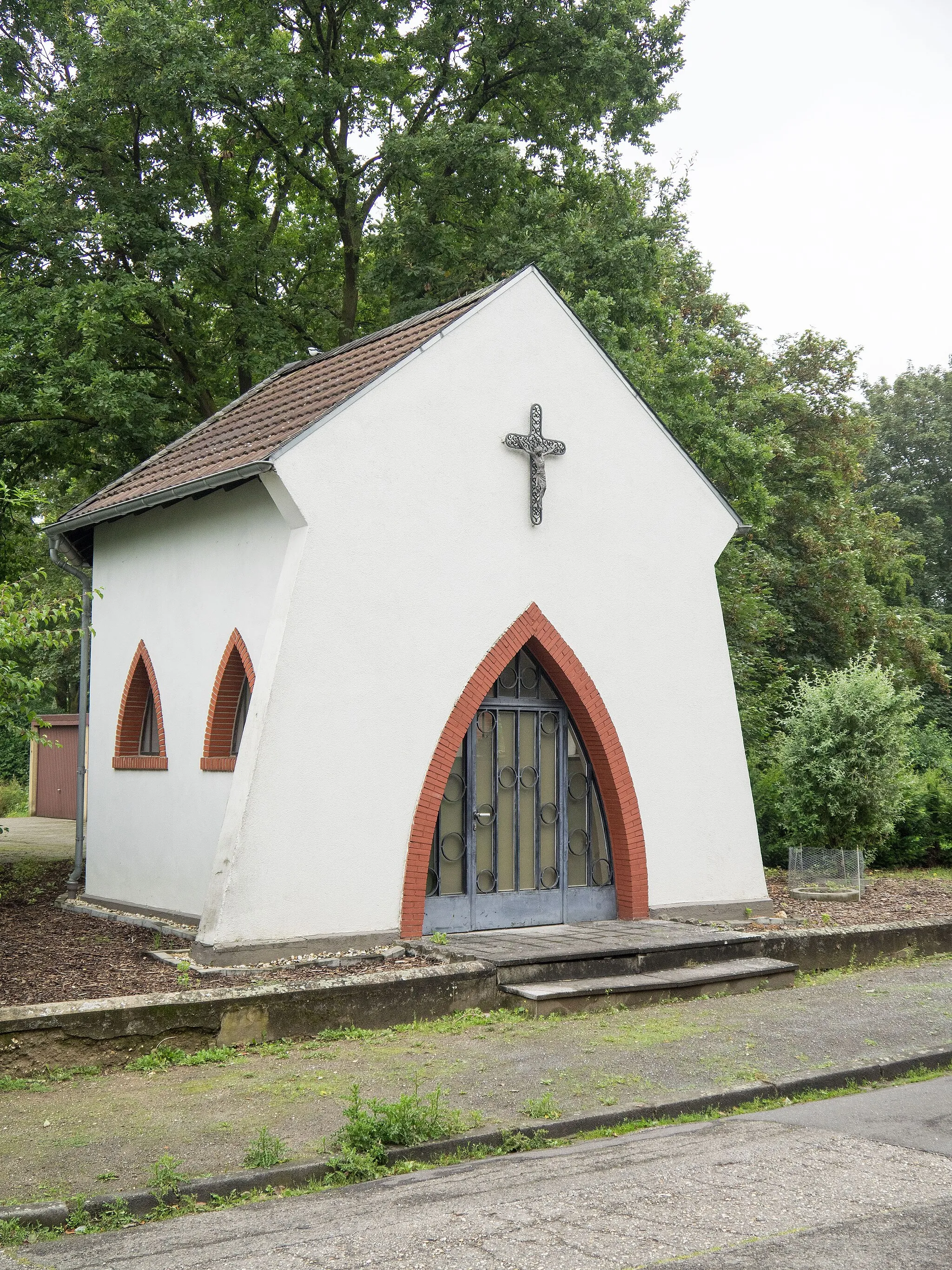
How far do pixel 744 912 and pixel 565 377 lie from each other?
18.8ft

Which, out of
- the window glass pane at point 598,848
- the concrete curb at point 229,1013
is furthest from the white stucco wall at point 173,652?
the window glass pane at point 598,848

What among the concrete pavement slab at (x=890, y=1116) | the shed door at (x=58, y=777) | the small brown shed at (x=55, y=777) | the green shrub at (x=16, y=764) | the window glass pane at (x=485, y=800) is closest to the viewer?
the concrete pavement slab at (x=890, y=1116)

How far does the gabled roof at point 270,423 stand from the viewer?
10953 millimetres

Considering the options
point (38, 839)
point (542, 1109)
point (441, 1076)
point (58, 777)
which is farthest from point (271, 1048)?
point (58, 777)

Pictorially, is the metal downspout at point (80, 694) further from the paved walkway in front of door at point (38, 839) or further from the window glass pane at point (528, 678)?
the window glass pane at point (528, 678)

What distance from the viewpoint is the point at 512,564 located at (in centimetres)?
1171

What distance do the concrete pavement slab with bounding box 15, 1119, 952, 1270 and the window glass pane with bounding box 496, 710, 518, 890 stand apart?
5541 mm

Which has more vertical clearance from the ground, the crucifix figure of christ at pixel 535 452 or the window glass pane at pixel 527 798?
the crucifix figure of christ at pixel 535 452

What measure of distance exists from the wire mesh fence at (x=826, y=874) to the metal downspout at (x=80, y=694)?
27.7 ft

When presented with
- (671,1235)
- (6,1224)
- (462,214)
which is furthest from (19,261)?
(671,1235)

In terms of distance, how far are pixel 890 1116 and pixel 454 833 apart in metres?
5.29

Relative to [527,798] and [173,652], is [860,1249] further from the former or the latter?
[173,652]

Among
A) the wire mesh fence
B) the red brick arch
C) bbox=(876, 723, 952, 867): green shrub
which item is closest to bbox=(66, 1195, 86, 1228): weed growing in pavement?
the red brick arch

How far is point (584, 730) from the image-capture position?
40.4 feet
